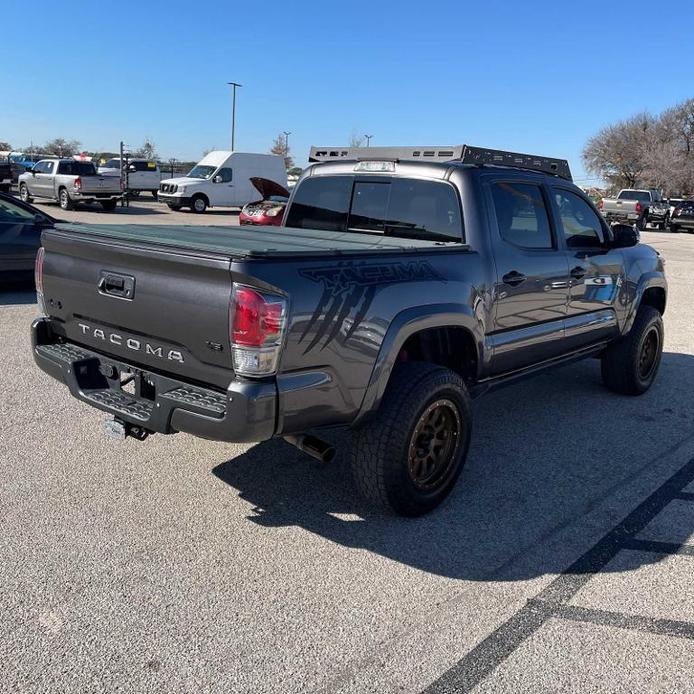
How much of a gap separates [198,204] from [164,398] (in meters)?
24.9

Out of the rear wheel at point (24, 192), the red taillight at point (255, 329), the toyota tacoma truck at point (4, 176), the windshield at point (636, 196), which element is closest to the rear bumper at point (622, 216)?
the windshield at point (636, 196)

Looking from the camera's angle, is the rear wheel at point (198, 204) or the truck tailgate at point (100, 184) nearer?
the truck tailgate at point (100, 184)

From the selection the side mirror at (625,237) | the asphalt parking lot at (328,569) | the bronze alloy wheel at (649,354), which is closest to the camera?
the asphalt parking lot at (328,569)

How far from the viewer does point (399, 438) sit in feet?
11.5

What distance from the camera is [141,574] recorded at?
10.2 feet

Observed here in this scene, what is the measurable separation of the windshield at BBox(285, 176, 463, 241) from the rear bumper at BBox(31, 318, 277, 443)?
191 cm

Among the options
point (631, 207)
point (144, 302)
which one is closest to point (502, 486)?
point (144, 302)

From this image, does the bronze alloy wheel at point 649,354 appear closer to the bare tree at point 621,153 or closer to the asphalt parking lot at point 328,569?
the asphalt parking lot at point 328,569

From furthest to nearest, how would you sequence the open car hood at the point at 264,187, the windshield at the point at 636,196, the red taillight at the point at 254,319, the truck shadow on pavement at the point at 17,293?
the windshield at the point at 636,196 < the open car hood at the point at 264,187 < the truck shadow on pavement at the point at 17,293 < the red taillight at the point at 254,319

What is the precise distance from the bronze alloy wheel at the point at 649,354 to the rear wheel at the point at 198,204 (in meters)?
Answer: 22.7

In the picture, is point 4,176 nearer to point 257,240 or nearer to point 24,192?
point 24,192

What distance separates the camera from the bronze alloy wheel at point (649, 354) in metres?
6.25

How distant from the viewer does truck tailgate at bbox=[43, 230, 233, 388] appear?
3.02 m

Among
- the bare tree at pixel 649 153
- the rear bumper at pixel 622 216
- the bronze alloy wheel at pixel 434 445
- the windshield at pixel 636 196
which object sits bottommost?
the bronze alloy wheel at pixel 434 445
